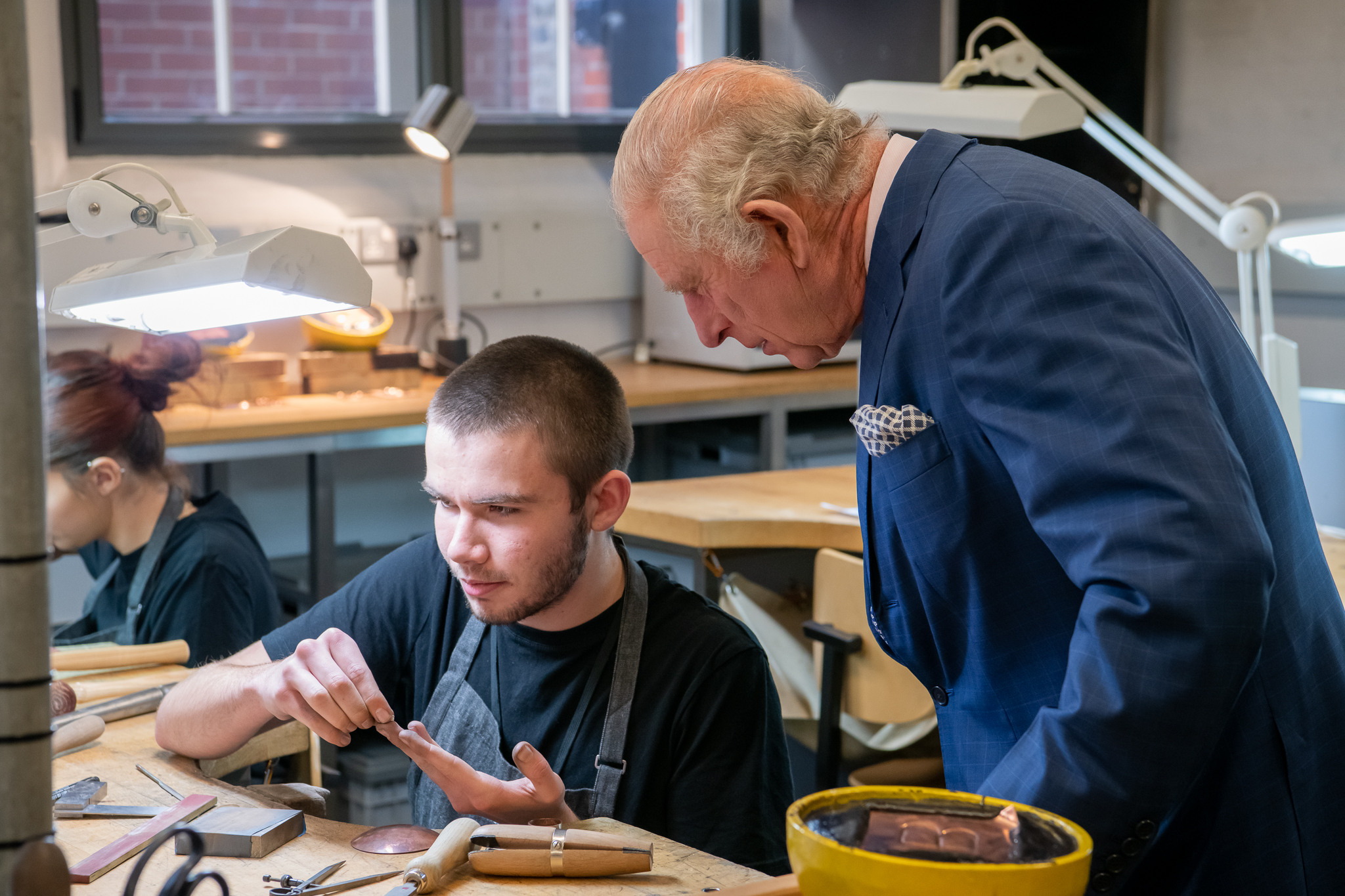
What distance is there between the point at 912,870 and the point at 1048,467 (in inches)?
11.7

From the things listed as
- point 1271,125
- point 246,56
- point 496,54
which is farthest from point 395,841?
point 1271,125

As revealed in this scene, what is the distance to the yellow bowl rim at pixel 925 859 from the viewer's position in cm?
72

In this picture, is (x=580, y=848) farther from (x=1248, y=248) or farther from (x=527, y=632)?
(x=1248, y=248)

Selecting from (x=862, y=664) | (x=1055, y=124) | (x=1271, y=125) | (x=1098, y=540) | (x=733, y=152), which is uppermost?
(x=1271, y=125)

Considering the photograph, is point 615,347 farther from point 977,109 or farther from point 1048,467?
point 1048,467

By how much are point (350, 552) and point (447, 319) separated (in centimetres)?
76

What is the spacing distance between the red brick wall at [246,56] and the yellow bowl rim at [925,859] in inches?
138

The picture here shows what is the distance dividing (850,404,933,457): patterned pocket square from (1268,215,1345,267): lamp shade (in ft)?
3.68

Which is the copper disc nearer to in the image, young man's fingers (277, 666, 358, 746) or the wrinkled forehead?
young man's fingers (277, 666, 358, 746)

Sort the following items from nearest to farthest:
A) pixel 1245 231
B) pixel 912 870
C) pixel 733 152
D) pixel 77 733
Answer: pixel 912 870
pixel 733 152
pixel 77 733
pixel 1245 231

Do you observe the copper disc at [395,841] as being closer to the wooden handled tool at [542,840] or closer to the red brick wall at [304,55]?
the wooden handled tool at [542,840]

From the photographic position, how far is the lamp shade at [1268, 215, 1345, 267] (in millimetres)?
1896

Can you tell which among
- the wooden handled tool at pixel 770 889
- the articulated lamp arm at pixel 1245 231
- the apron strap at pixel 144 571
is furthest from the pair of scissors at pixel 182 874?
the articulated lamp arm at pixel 1245 231

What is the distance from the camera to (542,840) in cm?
113
